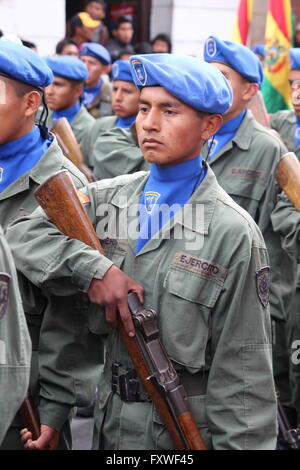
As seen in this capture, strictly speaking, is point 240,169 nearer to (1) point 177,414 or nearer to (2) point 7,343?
(1) point 177,414

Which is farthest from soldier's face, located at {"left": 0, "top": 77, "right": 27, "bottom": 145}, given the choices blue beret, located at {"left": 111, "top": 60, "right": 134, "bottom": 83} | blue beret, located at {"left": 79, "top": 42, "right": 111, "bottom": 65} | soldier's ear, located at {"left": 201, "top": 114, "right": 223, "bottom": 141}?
blue beret, located at {"left": 79, "top": 42, "right": 111, "bottom": 65}

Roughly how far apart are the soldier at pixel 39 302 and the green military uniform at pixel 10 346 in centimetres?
64

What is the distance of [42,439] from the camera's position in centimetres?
300

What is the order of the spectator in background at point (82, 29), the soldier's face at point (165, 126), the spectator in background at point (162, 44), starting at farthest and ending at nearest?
the spectator in background at point (162, 44) → the spectator in background at point (82, 29) → the soldier's face at point (165, 126)

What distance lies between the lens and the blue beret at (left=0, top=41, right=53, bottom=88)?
10.5ft

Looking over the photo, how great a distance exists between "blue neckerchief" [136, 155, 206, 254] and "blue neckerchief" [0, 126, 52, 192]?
626 millimetres

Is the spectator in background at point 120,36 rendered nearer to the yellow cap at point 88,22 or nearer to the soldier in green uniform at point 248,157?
the yellow cap at point 88,22

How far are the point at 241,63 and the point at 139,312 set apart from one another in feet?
8.45

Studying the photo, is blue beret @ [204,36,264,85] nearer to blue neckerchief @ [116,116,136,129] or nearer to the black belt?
blue neckerchief @ [116,116,136,129]

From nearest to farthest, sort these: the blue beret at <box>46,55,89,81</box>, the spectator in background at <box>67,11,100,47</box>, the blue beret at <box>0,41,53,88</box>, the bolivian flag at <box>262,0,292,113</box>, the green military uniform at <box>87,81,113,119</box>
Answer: the blue beret at <box>0,41,53,88</box>, the blue beret at <box>46,55,89,81</box>, the bolivian flag at <box>262,0,292,113</box>, the green military uniform at <box>87,81,113,119</box>, the spectator in background at <box>67,11,100,47</box>

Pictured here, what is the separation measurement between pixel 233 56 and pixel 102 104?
15.2ft

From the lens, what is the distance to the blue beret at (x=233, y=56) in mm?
4793

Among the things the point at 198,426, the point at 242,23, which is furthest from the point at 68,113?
the point at 198,426

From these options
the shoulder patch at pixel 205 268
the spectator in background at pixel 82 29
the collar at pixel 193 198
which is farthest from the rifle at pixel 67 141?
the spectator in background at pixel 82 29
